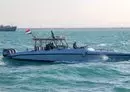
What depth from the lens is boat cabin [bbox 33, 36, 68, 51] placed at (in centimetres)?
3966

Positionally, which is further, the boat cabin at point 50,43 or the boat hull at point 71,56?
the boat cabin at point 50,43

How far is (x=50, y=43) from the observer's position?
39.8 meters

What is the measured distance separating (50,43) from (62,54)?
1.73 meters

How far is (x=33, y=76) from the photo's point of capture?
3169cm

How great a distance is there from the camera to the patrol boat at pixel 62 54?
39.0 m

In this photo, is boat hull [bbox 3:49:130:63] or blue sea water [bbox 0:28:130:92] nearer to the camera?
blue sea water [bbox 0:28:130:92]

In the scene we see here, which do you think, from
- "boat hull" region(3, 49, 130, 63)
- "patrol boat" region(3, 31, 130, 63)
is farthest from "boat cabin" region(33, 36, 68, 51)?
"boat hull" region(3, 49, 130, 63)

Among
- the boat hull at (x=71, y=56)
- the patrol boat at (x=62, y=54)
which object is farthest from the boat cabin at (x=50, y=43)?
the boat hull at (x=71, y=56)

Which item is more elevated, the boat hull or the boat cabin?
the boat cabin

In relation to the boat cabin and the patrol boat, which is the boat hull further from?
the boat cabin

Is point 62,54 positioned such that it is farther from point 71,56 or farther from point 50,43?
point 50,43

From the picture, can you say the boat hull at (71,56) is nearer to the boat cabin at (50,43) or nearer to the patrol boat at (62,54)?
the patrol boat at (62,54)

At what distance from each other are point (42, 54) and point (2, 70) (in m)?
5.09

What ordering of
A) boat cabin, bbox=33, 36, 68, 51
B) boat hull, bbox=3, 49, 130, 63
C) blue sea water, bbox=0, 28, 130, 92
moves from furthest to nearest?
boat cabin, bbox=33, 36, 68, 51
boat hull, bbox=3, 49, 130, 63
blue sea water, bbox=0, 28, 130, 92
